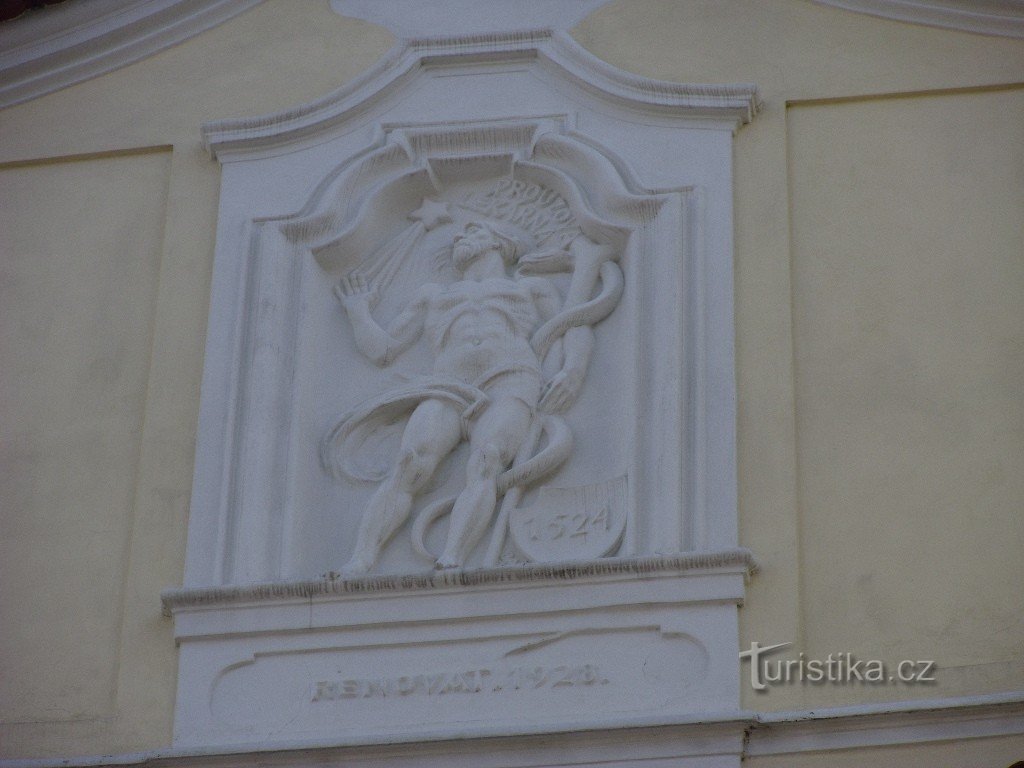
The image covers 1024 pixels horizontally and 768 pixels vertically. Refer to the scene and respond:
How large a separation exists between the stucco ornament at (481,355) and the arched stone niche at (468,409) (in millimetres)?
11

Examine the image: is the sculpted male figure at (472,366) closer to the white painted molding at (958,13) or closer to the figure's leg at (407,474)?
the figure's leg at (407,474)

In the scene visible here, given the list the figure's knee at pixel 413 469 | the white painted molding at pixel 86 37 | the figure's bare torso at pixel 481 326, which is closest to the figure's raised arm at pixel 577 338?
the figure's bare torso at pixel 481 326

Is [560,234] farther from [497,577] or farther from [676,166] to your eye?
[497,577]

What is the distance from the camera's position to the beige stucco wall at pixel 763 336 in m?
9.33

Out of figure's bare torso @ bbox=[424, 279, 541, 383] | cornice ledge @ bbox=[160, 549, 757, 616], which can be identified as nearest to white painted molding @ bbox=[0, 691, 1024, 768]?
cornice ledge @ bbox=[160, 549, 757, 616]

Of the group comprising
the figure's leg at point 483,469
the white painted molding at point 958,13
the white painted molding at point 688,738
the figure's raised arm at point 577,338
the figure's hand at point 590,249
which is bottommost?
the white painted molding at point 688,738

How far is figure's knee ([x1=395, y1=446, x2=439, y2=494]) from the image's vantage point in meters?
9.80

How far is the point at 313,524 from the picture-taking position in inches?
389

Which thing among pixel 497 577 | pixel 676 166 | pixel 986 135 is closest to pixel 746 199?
pixel 676 166

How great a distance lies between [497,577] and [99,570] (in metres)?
1.52

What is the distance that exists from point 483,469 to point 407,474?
0.94ft

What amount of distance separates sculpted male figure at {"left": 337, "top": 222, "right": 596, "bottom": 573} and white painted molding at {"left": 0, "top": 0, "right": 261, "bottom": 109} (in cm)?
160

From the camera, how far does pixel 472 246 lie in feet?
34.3

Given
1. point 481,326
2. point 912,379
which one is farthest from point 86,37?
point 912,379
